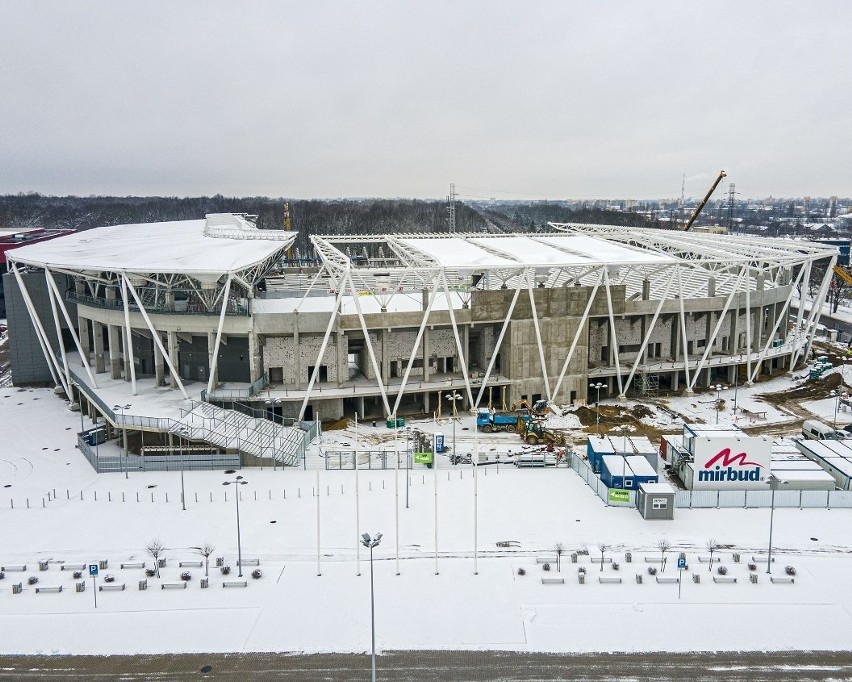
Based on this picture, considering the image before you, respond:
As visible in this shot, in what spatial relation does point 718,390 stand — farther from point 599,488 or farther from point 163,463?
point 163,463

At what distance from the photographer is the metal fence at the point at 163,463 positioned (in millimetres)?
41812

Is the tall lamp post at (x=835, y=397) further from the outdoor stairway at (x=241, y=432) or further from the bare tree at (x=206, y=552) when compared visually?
the bare tree at (x=206, y=552)

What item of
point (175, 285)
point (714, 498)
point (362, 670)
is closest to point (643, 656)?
point (362, 670)

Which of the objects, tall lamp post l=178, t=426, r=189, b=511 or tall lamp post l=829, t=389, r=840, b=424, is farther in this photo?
tall lamp post l=829, t=389, r=840, b=424

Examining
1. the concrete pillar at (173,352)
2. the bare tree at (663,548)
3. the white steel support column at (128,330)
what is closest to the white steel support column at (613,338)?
the bare tree at (663,548)

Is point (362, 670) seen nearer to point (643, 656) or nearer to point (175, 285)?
point (643, 656)

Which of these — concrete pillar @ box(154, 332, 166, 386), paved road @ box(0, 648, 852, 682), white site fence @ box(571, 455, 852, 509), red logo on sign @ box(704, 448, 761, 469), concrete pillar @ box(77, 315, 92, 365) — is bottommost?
paved road @ box(0, 648, 852, 682)

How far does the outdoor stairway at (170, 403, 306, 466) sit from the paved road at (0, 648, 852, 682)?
18.5m

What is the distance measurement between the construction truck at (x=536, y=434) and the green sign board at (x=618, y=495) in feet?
34.2

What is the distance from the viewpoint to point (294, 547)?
106 ft

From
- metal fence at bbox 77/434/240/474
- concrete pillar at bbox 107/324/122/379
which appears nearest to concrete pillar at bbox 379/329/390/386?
metal fence at bbox 77/434/240/474

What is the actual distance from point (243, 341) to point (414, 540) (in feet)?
82.3

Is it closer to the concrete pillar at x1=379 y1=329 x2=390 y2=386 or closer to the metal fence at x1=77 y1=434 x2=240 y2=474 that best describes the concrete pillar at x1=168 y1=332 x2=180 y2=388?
the metal fence at x1=77 y1=434 x2=240 y2=474

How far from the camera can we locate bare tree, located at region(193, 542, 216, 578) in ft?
98.3
